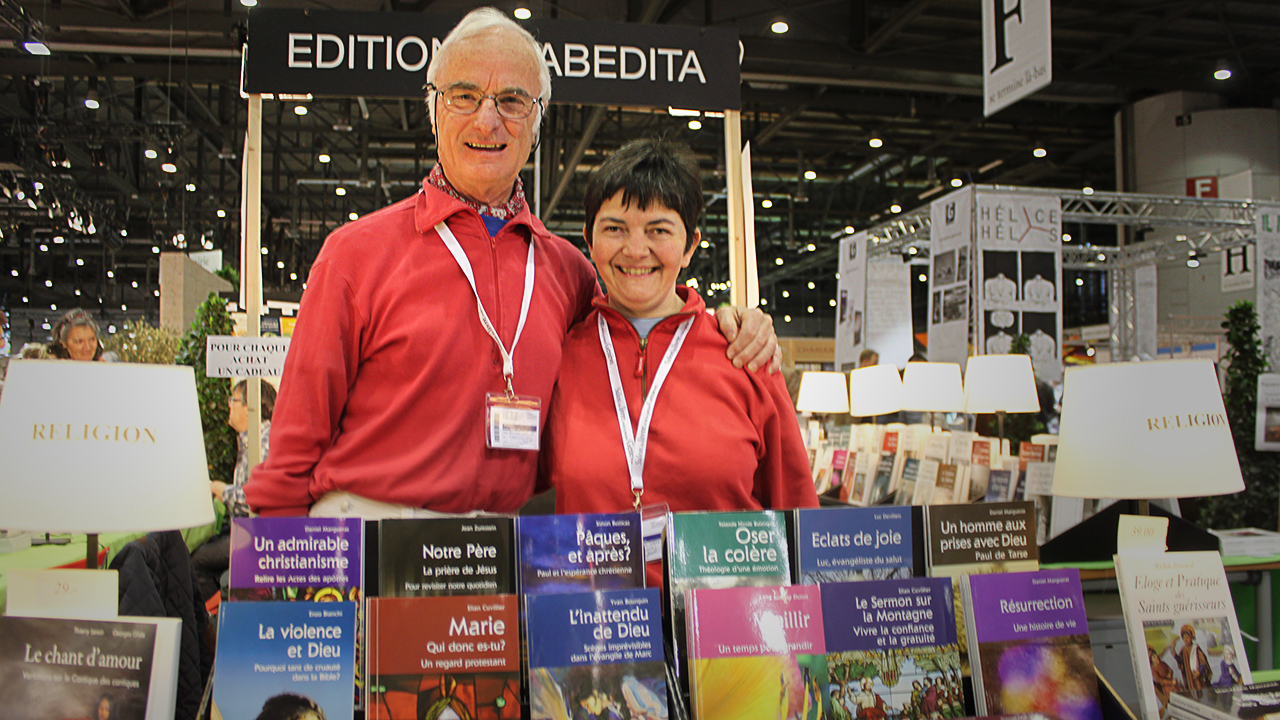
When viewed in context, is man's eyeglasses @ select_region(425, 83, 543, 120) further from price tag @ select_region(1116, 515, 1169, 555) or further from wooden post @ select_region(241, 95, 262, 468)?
wooden post @ select_region(241, 95, 262, 468)

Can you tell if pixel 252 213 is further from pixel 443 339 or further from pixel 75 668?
pixel 75 668

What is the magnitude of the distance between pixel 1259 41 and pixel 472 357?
1274 centimetres

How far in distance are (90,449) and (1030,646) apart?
1476mm

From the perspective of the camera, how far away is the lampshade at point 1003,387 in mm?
4496

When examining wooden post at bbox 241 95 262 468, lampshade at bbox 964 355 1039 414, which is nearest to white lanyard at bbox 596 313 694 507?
wooden post at bbox 241 95 262 468

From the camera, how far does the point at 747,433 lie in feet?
5.34

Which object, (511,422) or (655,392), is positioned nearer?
(511,422)

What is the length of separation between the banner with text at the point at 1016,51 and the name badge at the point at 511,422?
4.01m

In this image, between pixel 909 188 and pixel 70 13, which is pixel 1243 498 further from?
pixel 909 188

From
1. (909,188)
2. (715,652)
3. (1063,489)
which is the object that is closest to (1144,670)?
(1063,489)

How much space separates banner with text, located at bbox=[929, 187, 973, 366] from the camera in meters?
7.50

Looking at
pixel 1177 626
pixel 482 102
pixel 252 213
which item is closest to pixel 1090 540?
pixel 1177 626

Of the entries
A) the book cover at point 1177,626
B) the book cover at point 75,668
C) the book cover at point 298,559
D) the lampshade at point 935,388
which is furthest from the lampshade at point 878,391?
the book cover at point 75,668

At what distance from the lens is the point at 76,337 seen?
5.16m
